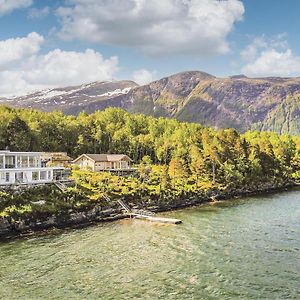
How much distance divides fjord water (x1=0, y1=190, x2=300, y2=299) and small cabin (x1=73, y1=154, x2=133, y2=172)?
3733 cm

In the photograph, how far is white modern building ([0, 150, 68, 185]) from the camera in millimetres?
64875

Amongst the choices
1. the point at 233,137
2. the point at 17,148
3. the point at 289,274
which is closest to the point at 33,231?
the point at 289,274

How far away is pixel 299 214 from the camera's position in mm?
66188

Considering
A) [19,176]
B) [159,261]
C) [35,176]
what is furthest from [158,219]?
[19,176]

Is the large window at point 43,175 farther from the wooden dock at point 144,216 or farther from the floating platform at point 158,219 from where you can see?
the floating platform at point 158,219

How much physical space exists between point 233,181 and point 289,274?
203 ft

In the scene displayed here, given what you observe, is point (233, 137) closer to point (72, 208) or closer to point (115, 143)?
point (115, 143)

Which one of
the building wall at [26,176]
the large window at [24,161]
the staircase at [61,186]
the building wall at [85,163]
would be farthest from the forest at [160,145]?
the large window at [24,161]

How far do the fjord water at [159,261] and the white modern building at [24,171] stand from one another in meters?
16.0

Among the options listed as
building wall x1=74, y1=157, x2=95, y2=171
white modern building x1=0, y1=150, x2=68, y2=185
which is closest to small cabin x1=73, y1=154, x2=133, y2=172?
building wall x1=74, y1=157, x2=95, y2=171

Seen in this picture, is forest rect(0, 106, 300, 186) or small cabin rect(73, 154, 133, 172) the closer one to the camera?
small cabin rect(73, 154, 133, 172)

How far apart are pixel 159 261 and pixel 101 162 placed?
5960 centimetres

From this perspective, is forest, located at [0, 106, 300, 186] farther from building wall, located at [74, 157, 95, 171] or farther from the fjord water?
the fjord water

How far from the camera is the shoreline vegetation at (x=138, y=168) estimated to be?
6016cm
